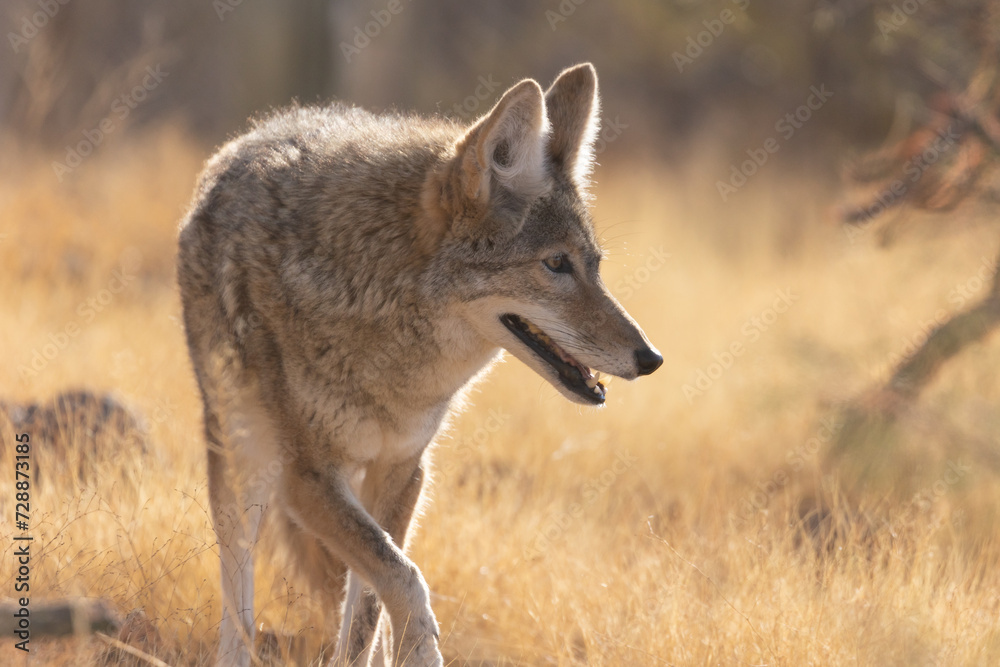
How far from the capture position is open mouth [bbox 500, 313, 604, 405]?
11.9 feet

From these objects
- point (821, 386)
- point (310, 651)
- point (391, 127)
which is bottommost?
point (310, 651)

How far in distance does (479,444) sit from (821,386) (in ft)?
7.72

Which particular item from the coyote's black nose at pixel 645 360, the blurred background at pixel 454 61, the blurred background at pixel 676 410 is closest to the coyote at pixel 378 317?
the coyote's black nose at pixel 645 360

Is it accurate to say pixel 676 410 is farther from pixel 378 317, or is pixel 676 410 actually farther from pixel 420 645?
pixel 420 645

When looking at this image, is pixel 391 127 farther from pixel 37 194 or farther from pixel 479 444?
pixel 37 194

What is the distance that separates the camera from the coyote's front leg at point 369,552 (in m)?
3.38

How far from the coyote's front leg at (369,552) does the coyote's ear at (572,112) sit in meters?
1.54

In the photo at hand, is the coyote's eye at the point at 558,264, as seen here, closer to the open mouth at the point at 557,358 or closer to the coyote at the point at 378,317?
the coyote at the point at 378,317

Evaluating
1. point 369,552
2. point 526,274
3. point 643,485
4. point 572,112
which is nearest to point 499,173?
point 526,274

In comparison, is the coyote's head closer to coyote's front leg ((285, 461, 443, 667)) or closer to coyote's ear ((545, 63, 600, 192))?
coyote's ear ((545, 63, 600, 192))

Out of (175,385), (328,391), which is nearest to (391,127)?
(328,391)

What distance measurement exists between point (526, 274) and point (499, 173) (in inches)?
15.1

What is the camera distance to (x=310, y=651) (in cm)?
429

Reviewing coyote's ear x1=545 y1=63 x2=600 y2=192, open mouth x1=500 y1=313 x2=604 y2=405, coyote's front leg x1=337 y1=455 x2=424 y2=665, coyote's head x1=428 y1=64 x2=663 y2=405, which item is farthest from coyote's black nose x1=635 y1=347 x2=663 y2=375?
coyote's front leg x1=337 y1=455 x2=424 y2=665
